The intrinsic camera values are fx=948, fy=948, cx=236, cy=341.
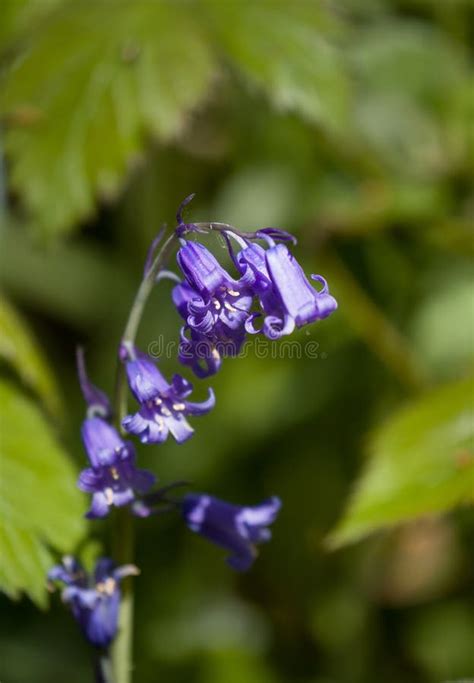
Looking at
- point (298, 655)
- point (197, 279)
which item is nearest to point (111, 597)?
point (197, 279)

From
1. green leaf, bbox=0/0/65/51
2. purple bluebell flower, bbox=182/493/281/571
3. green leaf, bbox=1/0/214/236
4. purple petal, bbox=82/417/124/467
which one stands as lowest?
purple bluebell flower, bbox=182/493/281/571

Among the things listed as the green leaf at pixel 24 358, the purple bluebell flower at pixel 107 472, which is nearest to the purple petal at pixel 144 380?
the purple bluebell flower at pixel 107 472

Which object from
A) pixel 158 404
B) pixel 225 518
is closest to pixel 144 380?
pixel 158 404

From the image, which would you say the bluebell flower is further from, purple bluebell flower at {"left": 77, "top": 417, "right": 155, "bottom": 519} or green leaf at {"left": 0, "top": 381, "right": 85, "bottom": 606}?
green leaf at {"left": 0, "top": 381, "right": 85, "bottom": 606}

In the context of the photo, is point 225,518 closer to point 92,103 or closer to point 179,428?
point 179,428
